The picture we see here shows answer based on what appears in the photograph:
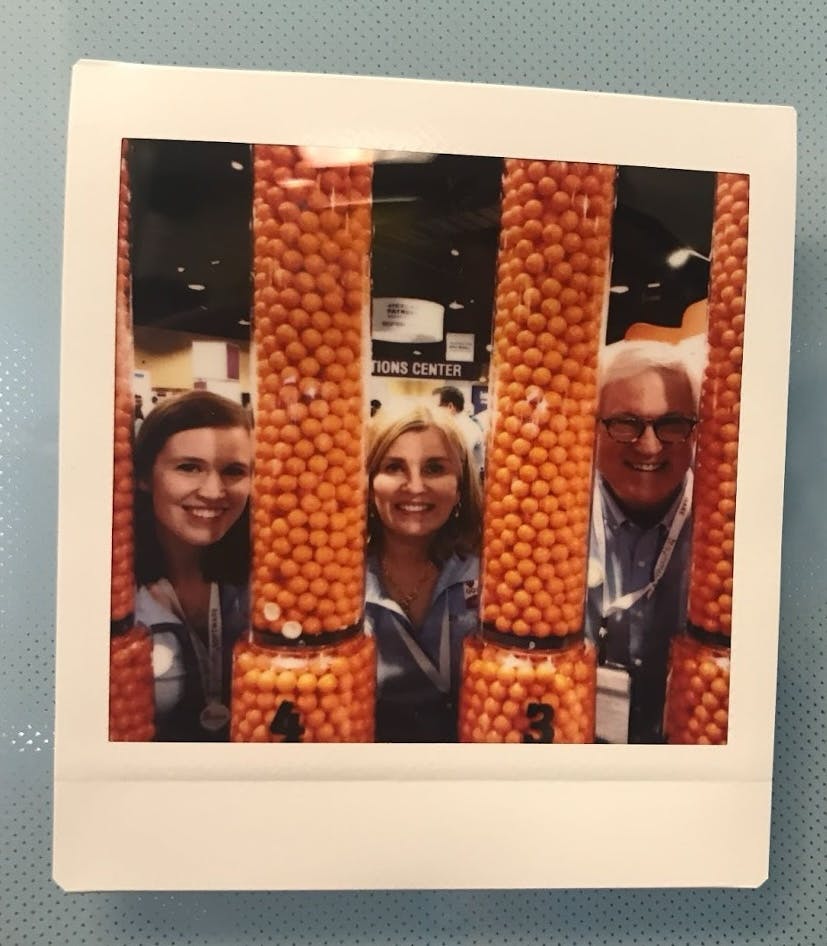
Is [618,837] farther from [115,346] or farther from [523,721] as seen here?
[115,346]

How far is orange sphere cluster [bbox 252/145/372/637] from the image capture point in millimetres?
482

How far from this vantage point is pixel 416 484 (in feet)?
1.63

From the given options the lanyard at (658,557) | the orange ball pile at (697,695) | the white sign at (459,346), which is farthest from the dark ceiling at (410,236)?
the orange ball pile at (697,695)

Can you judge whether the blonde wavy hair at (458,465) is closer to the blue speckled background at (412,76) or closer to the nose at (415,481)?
the nose at (415,481)

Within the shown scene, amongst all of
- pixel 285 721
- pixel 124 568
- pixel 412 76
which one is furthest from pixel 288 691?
pixel 412 76

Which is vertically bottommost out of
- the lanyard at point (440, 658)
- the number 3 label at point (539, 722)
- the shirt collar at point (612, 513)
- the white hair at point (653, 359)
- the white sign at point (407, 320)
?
the number 3 label at point (539, 722)

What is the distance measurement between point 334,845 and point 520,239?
403 millimetres

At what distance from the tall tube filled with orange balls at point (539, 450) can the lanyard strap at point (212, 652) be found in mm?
157

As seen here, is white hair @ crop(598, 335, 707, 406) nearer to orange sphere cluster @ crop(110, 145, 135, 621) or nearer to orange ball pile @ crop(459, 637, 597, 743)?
orange ball pile @ crop(459, 637, 597, 743)

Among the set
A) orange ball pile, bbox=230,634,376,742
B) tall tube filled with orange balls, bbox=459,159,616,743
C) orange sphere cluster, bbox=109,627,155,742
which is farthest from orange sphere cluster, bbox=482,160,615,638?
orange sphere cluster, bbox=109,627,155,742

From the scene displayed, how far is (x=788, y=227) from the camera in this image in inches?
20.4

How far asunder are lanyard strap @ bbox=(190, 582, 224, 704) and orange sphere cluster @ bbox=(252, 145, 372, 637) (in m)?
0.02

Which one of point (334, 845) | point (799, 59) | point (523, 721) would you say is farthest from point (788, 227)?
point (334, 845)

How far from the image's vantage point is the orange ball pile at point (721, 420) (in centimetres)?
51
